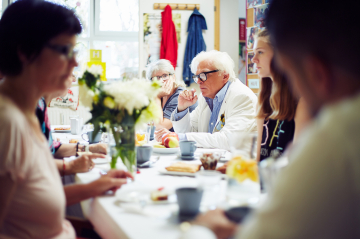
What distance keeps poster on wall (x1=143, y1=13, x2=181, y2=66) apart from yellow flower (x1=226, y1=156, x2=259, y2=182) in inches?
152

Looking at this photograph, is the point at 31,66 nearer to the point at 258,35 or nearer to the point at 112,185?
the point at 112,185

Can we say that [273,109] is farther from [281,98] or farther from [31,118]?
[31,118]

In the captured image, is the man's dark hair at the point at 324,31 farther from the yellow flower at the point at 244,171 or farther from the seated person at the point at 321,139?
the yellow flower at the point at 244,171

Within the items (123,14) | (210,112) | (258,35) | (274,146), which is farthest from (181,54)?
(274,146)

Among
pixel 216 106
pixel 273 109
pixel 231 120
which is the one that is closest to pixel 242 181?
pixel 273 109

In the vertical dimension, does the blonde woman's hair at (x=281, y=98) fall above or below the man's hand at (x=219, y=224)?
above

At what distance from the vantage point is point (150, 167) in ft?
4.99

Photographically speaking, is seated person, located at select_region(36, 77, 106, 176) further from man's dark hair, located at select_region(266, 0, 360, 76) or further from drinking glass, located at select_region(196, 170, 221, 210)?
man's dark hair, located at select_region(266, 0, 360, 76)

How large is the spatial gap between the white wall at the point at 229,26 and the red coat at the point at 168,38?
73 cm

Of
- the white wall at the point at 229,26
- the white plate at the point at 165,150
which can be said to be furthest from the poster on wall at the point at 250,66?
the white plate at the point at 165,150

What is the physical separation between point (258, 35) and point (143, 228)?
1.52m

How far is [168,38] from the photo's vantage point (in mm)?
4598

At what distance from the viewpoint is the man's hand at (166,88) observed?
11.2 ft

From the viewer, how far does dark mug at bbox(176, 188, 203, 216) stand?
841 mm
